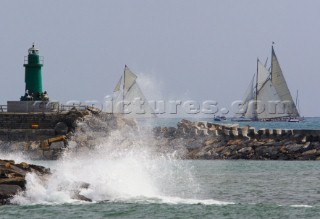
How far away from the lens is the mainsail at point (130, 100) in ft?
255

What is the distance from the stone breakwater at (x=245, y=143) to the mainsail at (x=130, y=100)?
23575 mm

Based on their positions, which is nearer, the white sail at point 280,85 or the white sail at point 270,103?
the white sail at point 280,85

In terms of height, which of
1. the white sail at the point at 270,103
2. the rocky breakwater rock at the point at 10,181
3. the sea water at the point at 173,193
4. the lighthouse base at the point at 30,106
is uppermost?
the white sail at the point at 270,103

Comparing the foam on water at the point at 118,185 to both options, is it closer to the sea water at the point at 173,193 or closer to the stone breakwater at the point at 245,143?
the sea water at the point at 173,193

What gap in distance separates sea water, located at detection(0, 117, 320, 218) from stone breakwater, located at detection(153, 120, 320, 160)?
23.3ft

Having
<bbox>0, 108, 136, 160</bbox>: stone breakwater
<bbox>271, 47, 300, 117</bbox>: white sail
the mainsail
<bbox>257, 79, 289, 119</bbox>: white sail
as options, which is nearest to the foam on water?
<bbox>0, 108, 136, 160</bbox>: stone breakwater

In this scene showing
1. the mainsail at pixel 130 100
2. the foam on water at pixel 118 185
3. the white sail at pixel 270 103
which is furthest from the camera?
the white sail at pixel 270 103

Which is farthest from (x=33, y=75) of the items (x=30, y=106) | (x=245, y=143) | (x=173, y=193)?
(x=173, y=193)

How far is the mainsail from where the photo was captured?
77688 millimetres

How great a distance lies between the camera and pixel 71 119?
52.2m

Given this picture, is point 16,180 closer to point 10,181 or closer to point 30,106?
point 10,181

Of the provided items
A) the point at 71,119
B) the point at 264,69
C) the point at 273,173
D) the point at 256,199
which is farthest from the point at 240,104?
the point at 256,199

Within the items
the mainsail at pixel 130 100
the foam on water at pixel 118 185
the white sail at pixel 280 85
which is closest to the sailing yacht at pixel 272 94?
the white sail at pixel 280 85

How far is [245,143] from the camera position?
4959 centimetres
